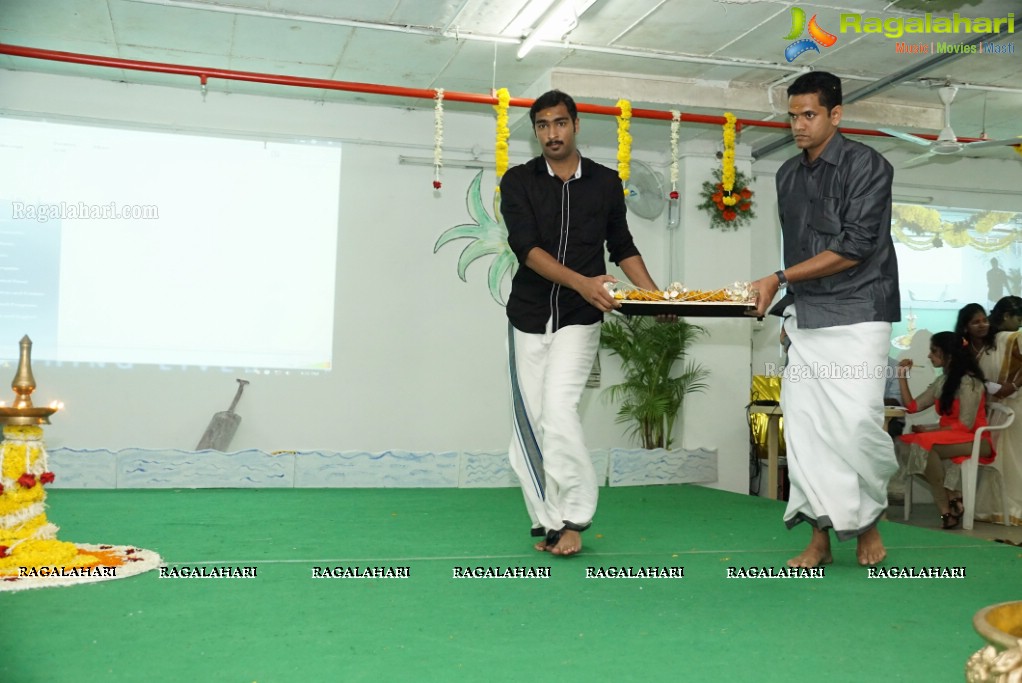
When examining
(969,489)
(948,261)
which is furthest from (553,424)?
(948,261)

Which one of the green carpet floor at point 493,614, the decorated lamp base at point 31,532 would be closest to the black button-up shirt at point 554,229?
the green carpet floor at point 493,614

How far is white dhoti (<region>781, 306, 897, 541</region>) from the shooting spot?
3.31m

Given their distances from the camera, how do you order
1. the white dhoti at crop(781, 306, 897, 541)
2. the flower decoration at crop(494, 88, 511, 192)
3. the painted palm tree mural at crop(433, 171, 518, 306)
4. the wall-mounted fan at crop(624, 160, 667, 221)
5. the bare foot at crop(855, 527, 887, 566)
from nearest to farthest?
the white dhoti at crop(781, 306, 897, 541), the bare foot at crop(855, 527, 887, 566), the flower decoration at crop(494, 88, 511, 192), the painted palm tree mural at crop(433, 171, 518, 306), the wall-mounted fan at crop(624, 160, 667, 221)

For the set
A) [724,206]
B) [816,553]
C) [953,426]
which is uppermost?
[724,206]

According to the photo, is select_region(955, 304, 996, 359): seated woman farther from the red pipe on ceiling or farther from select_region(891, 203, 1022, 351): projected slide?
select_region(891, 203, 1022, 351): projected slide

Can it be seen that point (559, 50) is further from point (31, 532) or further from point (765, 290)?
point (31, 532)

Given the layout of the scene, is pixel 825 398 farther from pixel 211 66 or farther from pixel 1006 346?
pixel 211 66

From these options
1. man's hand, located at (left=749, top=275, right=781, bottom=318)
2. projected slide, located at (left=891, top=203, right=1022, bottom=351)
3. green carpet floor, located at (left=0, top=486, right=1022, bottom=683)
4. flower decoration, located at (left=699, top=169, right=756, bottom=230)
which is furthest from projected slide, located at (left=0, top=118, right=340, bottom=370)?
projected slide, located at (left=891, top=203, right=1022, bottom=351)

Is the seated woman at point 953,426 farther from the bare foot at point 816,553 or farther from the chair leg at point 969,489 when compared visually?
the bare foot at point 816,553

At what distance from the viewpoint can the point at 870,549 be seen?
3453mm

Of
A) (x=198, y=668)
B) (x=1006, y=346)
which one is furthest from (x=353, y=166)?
(x=198, y=668)

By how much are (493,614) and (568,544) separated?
37.4 inches

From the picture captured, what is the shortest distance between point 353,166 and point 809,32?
375cm

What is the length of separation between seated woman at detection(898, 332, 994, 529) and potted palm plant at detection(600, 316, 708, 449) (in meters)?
2.07
